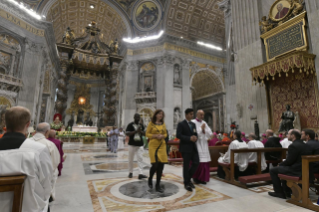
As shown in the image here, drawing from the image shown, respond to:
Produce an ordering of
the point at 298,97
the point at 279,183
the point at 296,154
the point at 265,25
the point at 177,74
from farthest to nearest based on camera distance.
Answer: the point at 177,74, the point at 265,25, the point at 298,97, the point at 279,183, the point at 296,154

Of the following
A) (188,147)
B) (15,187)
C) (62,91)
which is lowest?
(15,187)

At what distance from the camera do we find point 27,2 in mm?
14484

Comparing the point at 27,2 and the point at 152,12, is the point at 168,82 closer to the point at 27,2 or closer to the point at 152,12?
the point at 152,12

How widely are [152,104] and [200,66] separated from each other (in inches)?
280

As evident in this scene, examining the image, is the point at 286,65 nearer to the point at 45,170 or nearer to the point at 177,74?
the point at 45,170

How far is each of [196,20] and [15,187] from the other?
22.1 m

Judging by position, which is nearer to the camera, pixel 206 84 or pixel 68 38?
pixel 68 38

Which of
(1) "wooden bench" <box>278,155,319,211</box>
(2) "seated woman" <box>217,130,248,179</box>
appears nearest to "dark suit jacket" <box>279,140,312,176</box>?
(1) "wooden bench" <box>278,155,319,211</box>

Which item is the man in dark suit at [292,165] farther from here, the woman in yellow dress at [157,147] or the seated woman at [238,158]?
the woman in yellow dress at [157,147]

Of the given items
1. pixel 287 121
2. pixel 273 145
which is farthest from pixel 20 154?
pixel 287 121

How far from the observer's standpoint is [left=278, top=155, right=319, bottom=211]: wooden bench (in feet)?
7.75

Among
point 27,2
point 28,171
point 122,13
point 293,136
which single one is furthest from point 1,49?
point 293,136

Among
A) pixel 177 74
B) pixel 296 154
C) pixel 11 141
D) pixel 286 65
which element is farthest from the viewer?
pixel 177 74

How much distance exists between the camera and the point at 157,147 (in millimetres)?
3156
